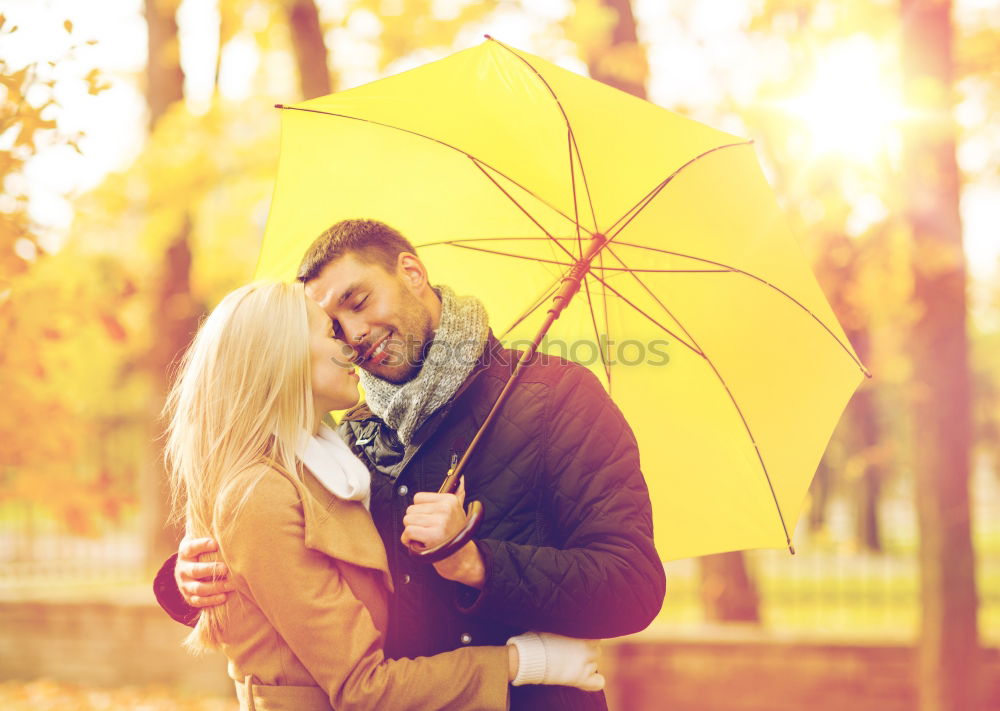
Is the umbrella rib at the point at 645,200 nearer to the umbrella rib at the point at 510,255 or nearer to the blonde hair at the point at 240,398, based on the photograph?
the umbrella rib at the point at 510,255

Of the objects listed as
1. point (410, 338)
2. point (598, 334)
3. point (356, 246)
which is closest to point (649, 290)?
point (598, 334)

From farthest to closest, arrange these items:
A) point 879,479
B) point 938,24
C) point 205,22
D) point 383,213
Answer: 1. point 879,479
2. point 205,22
3. point 938,24
4. point 383,213

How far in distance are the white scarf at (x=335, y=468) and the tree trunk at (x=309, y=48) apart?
5.93 meters

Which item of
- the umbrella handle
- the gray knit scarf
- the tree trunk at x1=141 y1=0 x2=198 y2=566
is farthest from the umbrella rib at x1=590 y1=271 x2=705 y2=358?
the tree trunk at x1=141 y1=0 x2=198 y2=566

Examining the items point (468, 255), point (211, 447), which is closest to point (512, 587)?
point (211, 447)

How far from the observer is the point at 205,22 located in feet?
36.8

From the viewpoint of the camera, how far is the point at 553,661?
2.43m

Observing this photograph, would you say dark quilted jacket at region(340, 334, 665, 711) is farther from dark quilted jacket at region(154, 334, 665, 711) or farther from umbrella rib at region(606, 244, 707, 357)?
umbrella rib at region(606, 244, 707, 357)

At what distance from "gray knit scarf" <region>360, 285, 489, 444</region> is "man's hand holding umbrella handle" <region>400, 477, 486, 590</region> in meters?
0.35

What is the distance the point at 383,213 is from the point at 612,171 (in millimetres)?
895

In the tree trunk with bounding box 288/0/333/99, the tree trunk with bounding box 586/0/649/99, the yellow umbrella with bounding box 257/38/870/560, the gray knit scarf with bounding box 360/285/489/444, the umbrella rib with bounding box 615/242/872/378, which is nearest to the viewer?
the gray knit scarf with bounding box 360/285/489/444

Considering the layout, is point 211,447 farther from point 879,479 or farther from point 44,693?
point 879,479

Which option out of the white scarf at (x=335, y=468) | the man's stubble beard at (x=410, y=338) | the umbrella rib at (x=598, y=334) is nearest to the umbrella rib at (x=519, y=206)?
the umbrella rib at (x=598, y=334)

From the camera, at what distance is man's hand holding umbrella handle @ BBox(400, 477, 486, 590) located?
7.38 feet
